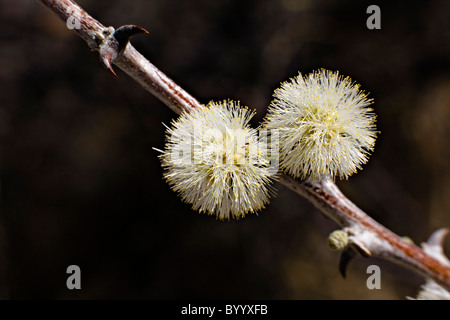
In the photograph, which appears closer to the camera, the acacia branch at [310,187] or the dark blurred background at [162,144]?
the acacia branch at [310,187]

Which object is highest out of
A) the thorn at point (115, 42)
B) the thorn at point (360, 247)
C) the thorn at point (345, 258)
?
the thorn at point (115, 42)

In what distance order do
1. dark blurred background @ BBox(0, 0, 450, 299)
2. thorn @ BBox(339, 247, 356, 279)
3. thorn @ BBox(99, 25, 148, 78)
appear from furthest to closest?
dark blurred background @ BBox(0, 0, 450, 299)
thorn @ BBox(339, 247, 356, 279)
thorn @ BBox(99, 25, 148, 78)

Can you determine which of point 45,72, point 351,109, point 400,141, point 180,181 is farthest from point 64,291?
point 400,141

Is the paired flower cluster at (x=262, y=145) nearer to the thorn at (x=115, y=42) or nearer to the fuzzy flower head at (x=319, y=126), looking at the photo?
the fuzzy flower head at (x=319, y=126)

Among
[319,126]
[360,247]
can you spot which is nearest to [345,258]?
[360,247]

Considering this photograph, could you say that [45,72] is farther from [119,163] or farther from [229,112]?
[229,112]

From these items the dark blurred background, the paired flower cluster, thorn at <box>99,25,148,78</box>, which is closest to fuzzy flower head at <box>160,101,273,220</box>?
the paired flower cluster
